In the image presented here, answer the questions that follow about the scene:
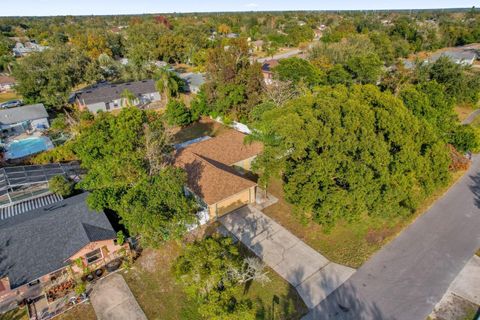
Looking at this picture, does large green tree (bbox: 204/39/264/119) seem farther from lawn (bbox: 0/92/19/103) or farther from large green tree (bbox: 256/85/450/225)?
lawn (bbox: 0/92/19/103)

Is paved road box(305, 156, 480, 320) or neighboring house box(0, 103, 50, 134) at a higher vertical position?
neighboring house box(0, 103, 50, 134)

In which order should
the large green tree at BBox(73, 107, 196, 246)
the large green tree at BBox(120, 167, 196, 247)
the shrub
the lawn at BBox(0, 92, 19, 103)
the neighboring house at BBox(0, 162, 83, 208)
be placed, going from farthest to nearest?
the lawn at BBox(0, 92, 19, 103)
the shrub
the neighboring house at BBox(0, 162, 83, 208)
the large green tree at BBox(73, 107, 196, 246)
the large green tree at BBox(120, 167, 196, 247)

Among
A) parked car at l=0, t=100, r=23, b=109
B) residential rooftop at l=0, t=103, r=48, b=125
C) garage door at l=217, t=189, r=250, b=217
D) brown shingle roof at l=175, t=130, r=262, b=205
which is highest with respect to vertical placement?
residential rooftop at l=0, t=103, r=48, b=125

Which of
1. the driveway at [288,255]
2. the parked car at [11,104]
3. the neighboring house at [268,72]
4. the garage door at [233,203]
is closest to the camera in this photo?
the driveway at [288,255]

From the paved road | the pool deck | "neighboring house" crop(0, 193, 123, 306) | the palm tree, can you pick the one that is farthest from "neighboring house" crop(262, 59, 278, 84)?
"neighboring house" crop(0, 193, 123, 306)

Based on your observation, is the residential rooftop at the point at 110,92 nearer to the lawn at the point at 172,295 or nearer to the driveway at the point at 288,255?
the driveway at the point at 288,255

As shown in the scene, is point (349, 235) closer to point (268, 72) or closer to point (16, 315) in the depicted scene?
point (16, 315)

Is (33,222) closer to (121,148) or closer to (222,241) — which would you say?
(121,148)

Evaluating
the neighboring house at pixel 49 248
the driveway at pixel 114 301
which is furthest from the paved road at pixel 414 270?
the neighboring house at pixel 49 248
